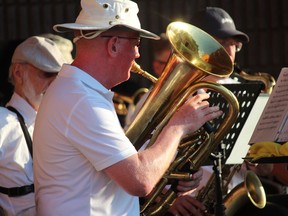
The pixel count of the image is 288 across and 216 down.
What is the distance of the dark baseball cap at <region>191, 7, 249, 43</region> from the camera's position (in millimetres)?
6375

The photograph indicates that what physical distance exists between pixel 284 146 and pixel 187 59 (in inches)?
25.6

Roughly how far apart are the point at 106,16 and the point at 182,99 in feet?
1.77

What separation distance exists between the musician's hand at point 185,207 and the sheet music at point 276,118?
655mm

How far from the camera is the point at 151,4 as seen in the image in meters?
8.20

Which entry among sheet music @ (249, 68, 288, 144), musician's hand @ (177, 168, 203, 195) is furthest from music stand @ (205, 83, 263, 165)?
musician's hand @ (177, 168, 203, 195)

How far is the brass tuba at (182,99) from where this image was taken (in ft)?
15.3

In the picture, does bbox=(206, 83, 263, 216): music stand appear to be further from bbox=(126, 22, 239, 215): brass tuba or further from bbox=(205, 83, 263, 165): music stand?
bbox=(126, 22, 239, 215): brass tuba

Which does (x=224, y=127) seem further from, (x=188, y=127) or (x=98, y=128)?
(x=98, y=128)

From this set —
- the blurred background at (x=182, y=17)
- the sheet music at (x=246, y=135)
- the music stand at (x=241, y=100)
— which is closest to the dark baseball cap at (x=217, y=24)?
the sheet music at (x=246, y=135)

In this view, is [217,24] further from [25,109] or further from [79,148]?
[79,148]

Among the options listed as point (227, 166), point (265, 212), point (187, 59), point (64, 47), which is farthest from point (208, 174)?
point (187, 59)

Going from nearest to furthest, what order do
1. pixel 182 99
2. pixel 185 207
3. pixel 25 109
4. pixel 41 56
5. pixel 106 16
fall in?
1. pixel 106 16
2. pixel 182 99
3. pixel 25 109
4. pixel 185 207
5. pixel 41 56

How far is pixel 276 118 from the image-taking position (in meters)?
5.12

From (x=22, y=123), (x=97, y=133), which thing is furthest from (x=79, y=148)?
(x=22, y=123)
